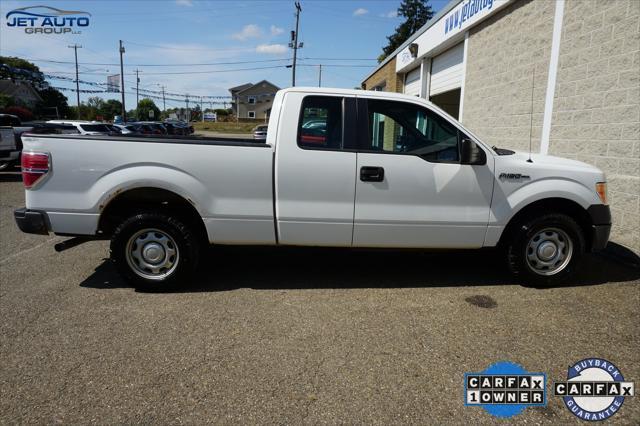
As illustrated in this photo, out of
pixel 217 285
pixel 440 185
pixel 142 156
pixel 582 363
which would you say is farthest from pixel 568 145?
pixel 142 156

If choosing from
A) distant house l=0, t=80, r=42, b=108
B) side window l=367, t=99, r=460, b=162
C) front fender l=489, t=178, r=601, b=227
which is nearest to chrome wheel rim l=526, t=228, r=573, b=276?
front fender l=489, t=178, r=601, b=227

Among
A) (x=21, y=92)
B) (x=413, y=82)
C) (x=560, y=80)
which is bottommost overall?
(x=560, y=80)

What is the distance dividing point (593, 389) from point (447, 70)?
12.0 meters

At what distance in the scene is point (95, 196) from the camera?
409 centimetres

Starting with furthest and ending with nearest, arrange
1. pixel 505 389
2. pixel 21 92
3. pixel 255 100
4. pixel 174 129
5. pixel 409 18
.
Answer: pixel 255 100 < pixel 21 92 < pixel 409 18 < pixel 174 129 < pixel 505 389

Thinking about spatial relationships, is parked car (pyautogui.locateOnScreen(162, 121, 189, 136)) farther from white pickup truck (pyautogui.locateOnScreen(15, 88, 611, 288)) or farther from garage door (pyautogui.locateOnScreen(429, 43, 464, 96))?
white pickup truck (pyautogui.locateOnScreen(15, 88, 611, 288))

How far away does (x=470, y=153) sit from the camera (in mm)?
4199

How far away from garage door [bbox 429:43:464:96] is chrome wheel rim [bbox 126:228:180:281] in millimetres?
10123

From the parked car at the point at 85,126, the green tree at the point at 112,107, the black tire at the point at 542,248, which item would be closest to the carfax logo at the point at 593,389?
the black tire at the point at 542,248

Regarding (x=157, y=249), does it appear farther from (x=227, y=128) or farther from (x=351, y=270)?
(x=227, y=128)

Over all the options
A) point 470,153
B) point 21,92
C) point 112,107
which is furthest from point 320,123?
point 112,107

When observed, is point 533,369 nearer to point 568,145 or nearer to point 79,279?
point 79,279

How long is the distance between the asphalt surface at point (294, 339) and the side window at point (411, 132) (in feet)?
4.76

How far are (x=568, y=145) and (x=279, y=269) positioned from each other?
210 inches
